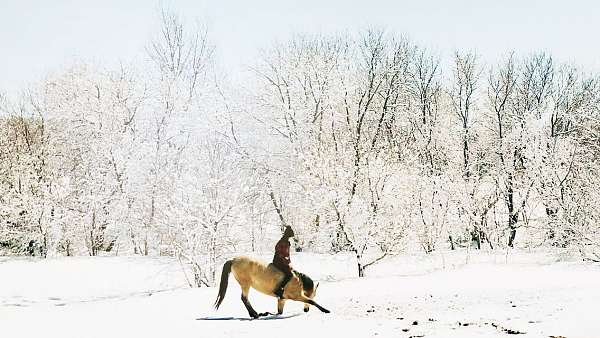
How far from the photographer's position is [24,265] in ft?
79.8

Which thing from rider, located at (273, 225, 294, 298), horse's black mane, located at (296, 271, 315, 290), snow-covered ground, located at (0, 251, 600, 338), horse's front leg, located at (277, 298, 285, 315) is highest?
rider, located at (273, 225, 294, 298)

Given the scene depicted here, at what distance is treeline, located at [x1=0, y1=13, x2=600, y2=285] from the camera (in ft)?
90.3

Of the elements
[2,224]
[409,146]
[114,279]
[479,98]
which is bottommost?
[114,279]

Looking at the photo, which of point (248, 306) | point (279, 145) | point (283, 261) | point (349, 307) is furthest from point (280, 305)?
point (279, 145)

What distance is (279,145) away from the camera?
100 ft

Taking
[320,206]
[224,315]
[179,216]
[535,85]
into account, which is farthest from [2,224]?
[535,85]

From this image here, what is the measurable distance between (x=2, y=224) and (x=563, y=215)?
1121 inches

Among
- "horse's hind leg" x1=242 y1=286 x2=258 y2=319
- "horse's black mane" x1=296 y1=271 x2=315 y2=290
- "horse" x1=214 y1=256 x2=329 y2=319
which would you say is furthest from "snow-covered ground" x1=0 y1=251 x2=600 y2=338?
"horse's black mane" x1=296 y1=271 x2=315 y2=290

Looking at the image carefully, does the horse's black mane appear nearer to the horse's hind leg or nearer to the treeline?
the horse's hind leg

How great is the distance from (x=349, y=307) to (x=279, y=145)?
19346mm

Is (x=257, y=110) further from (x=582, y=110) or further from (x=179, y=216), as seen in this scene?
(x=582, y=110)

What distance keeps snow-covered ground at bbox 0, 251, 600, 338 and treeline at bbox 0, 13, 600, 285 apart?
5.61 metres

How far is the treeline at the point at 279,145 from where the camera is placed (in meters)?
27.5

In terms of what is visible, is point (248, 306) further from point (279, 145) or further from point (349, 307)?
point (279, 145)
